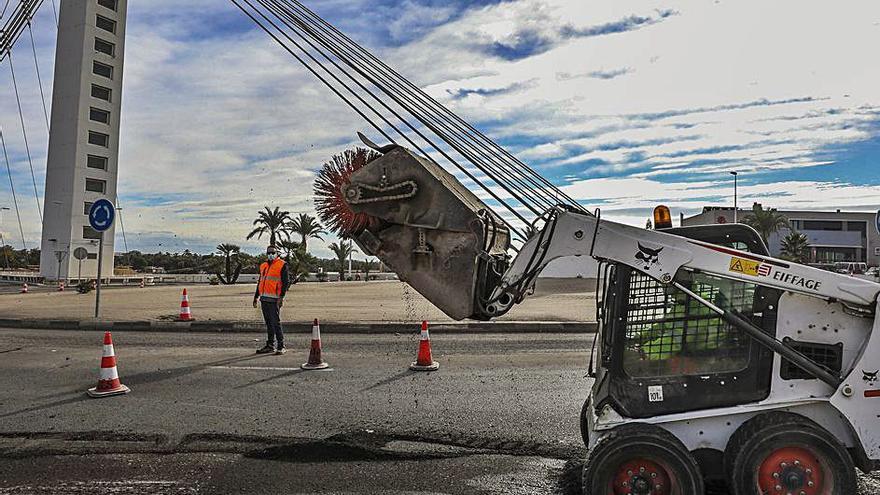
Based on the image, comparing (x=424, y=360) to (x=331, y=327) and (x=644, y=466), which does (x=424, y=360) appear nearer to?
(x=331, y=327)

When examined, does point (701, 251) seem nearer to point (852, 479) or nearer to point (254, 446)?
point (852, 479)

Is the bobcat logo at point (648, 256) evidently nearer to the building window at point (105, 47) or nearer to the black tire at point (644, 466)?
the black tire at point (644, 466)

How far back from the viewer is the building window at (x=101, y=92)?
173ft

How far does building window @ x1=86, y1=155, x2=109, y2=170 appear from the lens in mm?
52425

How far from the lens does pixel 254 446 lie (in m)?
5.40

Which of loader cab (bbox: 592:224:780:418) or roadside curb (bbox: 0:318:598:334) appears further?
roadside curb (bbox: 0:318:598:334)

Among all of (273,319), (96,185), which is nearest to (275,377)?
(273,319)

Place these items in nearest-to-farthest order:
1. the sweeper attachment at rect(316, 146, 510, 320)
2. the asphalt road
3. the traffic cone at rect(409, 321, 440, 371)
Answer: the sweeper attachment at rect(316, 146, 510, 320), the asphalt road, the traffic cone at rect(409, 321, 440, 371)

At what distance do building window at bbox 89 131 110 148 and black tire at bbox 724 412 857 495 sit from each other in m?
57.8

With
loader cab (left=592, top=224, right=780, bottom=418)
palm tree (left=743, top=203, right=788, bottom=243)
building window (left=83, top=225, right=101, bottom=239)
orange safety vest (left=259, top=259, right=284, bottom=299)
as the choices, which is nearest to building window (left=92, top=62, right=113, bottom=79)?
building window (left=83, top=225, right=101, bottom=239)

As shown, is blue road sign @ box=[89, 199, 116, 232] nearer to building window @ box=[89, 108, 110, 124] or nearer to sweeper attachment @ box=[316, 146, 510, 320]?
sweeper attachment @ box=[316, 146, 510, 320]

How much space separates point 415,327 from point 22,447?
8.64 metres

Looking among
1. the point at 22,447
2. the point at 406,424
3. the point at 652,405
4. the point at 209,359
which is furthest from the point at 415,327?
the point at 652,405

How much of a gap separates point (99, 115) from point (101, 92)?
1.91 m
